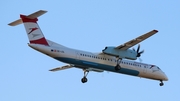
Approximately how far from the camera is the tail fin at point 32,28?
167ft

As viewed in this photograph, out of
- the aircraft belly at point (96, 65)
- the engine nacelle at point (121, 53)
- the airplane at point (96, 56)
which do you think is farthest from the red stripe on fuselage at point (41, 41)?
the engine nacelle at point (121, 53)

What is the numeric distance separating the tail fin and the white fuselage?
0.75 meters


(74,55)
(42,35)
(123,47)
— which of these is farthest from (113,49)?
(42,35)

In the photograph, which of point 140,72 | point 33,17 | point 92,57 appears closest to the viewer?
point 33,17

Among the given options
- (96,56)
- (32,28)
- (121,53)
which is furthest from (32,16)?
(121,53)

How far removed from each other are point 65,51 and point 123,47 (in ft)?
22.5

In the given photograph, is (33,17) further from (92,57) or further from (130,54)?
(130,54)

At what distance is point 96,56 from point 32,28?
816cm

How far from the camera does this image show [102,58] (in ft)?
182

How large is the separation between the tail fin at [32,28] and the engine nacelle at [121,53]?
7175 mm

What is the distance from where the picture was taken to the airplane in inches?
2016

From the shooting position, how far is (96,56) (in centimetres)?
5503

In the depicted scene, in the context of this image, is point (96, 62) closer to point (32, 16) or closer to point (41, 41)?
point (41, 41)

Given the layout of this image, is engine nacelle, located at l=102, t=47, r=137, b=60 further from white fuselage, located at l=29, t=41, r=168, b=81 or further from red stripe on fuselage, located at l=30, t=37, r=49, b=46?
red stripe on fuselage, located at l=30, t=37, r=49, b=46
